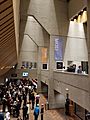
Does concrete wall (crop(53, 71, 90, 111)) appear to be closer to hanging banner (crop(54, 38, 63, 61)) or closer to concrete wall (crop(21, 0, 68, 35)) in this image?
hanging banner (crop(54, 38, 63, 61))

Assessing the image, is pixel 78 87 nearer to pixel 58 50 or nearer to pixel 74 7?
pixel 58 50

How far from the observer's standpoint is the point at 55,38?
759 inches

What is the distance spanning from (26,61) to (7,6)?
104ft

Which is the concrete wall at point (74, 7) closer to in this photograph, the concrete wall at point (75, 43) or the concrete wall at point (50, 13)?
the concrete wall at point (50, 13)

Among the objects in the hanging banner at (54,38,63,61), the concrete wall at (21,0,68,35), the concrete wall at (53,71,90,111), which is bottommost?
the concrete wall at (53,71,90,111)

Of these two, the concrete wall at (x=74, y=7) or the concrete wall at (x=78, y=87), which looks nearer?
the concrete wall at (x=78, y=87)

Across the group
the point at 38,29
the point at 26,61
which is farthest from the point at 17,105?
the point at 26,61

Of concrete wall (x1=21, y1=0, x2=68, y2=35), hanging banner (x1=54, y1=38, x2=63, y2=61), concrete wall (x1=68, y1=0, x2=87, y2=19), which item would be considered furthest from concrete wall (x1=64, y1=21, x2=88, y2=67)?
concrete wall (x1=68, y1=0, x2=87, y2=19)

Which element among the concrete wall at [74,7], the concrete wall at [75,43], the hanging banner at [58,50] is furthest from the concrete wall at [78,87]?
the concrete wall at [74,7]

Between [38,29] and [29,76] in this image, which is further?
[29,76]

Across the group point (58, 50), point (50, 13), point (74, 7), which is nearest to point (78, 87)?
point (58, 50)

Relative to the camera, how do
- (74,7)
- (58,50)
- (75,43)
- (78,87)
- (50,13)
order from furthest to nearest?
1. (75,43)
2. (50,13)
3. (58,50)
4. (74,7)
5. (78,87)

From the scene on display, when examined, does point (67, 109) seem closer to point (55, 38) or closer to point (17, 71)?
point (55, 38)

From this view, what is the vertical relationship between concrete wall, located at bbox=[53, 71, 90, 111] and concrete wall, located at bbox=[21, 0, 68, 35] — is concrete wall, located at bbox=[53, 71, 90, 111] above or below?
below
